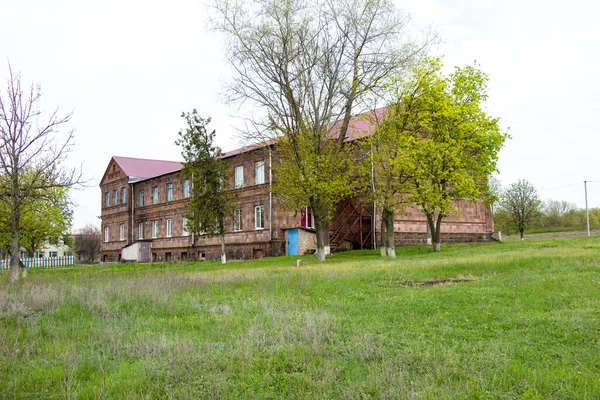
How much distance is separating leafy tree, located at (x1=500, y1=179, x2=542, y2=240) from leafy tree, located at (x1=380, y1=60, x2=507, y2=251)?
24485mm

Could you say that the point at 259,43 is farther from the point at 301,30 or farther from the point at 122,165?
the point at 122,165

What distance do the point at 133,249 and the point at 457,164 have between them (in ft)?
106

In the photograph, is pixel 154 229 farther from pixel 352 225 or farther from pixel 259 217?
pixel 352 225

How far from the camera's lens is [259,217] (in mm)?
37656

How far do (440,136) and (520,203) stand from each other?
28533 millimetres

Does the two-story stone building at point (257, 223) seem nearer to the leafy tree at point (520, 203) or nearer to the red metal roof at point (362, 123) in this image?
the red metal roof at point (362, 123)

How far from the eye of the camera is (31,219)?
3462 centimetres

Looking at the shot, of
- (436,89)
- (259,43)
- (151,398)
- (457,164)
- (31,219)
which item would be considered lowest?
(151,398)

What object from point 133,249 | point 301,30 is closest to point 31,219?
point 133,249

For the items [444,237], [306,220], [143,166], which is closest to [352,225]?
[306,220]

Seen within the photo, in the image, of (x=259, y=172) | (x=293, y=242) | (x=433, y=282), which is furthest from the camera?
(x=259, y=172)

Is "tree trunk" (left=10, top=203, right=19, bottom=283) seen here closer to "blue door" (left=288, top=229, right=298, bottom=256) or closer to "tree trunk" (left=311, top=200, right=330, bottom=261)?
"tree trunk" (left=311, top=200, right=330, bottom=261)

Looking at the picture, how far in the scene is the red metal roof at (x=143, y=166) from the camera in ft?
175

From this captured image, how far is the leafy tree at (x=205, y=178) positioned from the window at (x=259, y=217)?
5506 millimetres
